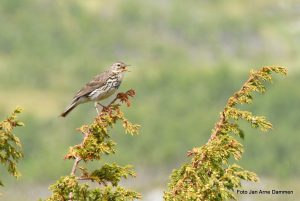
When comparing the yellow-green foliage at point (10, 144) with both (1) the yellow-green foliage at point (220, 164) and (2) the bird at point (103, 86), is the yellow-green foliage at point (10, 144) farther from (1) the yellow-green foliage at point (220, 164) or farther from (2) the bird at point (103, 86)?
(2) the bird at point (103, 86)

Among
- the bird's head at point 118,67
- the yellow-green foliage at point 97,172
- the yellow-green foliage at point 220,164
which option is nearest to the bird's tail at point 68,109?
the bird's head at point 118,67

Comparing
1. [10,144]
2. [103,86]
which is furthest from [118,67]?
[10,144]

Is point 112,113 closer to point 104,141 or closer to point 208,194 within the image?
point 104,141

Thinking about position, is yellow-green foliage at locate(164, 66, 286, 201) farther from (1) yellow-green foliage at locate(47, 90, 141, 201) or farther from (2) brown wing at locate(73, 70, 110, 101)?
(2) brown wing at locate(73, 70, 110, 101)

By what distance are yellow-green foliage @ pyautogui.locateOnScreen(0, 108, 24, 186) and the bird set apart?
27.0 feet

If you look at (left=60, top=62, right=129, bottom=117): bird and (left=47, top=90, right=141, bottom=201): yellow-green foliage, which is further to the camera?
(left=60, top=62, right=129, bottom=117): bird

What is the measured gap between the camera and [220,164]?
13852 millimetres

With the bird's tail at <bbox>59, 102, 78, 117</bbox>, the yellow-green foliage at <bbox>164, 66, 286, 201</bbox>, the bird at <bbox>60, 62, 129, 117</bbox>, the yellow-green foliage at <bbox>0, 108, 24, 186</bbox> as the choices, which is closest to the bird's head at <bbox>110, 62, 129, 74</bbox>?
the bird at <bbox>60, 62, 129, 117</bbox>

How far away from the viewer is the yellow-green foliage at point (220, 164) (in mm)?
13156

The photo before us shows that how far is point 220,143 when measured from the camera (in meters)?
13.8

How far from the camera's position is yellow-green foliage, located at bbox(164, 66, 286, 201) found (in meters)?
13.2

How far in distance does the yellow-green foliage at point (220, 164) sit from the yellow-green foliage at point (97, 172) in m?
0.75

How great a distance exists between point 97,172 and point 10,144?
1.40 meters

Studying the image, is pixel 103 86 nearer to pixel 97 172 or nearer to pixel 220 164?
pixel 97 172
